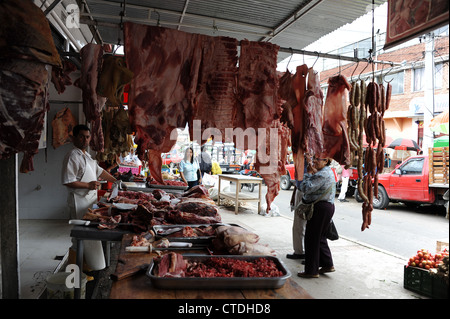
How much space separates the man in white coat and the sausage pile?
3.57 meters

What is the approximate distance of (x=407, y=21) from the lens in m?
2.06

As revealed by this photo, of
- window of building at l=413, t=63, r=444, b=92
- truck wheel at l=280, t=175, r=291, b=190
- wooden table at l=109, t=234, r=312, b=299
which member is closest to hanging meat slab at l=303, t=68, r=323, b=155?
wooden table at l=109, t=234, r=312, b=299

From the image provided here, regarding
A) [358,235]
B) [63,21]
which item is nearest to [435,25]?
[63,21]

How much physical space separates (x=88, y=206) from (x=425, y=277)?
17.0 ft

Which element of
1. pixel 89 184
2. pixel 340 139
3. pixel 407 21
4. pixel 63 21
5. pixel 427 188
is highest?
pixel 63 21

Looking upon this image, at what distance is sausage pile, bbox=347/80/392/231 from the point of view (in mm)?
3529

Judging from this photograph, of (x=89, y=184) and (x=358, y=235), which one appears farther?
(x=358, y=235)

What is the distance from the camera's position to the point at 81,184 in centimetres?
483

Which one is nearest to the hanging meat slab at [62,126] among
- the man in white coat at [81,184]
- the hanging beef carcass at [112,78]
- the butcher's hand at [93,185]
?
the man in white coat at [81,184]

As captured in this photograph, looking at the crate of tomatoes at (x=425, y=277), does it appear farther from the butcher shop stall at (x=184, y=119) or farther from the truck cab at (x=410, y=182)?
the truck cab at (x=410, y=182)

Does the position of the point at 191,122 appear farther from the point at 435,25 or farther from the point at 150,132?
the point at 435,25

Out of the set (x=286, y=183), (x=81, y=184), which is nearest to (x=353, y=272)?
(x=81, y=184)
